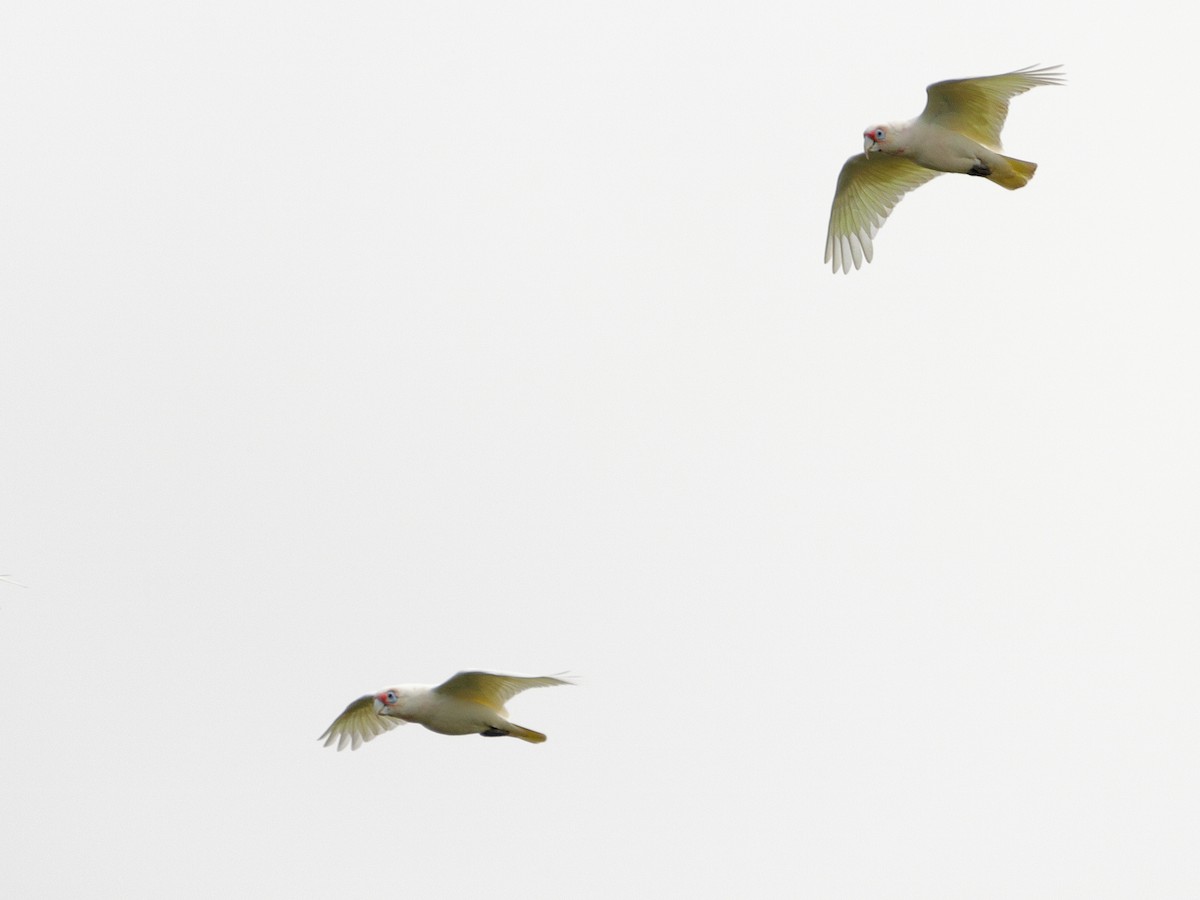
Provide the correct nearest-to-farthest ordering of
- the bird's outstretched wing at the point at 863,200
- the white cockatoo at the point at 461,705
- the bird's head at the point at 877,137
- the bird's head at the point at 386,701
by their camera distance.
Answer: the white cockatoo at the point at 461,705
the bird's head at the point at 386,701
the bird's head at the point at 877,137
the bird's outstretched wing at the point at 863,200

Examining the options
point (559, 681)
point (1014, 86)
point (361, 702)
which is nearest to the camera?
point (559, 681)

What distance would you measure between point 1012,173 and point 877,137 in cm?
166

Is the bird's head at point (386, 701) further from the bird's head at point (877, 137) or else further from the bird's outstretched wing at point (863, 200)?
the bird's head at point (877, 137)

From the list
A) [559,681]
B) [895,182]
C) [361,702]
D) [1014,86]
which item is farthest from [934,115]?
[361,702]

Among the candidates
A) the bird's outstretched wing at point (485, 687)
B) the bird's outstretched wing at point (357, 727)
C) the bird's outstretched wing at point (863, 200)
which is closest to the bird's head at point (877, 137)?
the bird's outstretched wing at point (863, 200)

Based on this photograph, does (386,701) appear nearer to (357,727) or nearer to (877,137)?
(357,727)

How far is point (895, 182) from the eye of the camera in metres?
23.7

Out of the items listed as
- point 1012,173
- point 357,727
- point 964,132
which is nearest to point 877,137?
point 964,132

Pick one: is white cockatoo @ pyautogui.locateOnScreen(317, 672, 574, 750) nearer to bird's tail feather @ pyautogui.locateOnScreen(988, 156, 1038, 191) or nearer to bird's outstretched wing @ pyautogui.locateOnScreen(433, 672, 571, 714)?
bird's outstretched wing @ pyautogui.locateOnScreen(433, 672, 571, 714)

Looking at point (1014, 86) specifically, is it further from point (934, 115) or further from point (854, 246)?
point (854, 246)

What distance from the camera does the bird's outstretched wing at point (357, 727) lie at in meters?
23.8

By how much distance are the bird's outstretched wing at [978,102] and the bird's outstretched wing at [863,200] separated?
2116mm

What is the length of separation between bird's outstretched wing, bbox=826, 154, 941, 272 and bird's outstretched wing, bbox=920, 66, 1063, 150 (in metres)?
2.12

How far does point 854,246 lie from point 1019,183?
315 cm
